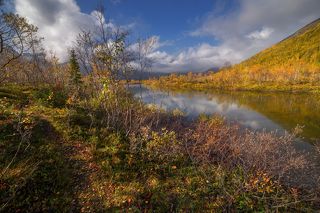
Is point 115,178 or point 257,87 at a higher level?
point 115,178

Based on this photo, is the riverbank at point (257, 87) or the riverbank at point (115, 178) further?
the riverbank at point (257, 87)

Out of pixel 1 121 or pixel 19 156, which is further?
pixel 1 121

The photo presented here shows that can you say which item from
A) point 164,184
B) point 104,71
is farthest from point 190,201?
point 104,71

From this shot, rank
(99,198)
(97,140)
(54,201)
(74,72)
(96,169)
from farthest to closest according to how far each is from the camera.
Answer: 1. (74,72)
2. (97,140)
3. (96,169)
4. (99,198)
5. (54,201)

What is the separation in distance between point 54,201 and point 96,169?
243cm

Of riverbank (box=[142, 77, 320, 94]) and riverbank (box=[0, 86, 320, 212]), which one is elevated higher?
riverbank (box=[0, 86, 320, 212])

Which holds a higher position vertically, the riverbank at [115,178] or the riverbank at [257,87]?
the riverbank at [115,178]

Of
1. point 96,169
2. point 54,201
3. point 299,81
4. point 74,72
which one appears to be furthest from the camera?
point 299,81

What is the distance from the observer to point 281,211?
26.1 feet

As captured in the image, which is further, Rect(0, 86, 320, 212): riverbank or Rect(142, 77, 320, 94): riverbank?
Rect(142, 77, 320, 94): riverbank

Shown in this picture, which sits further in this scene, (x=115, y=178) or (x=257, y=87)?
(x=257, y=87)

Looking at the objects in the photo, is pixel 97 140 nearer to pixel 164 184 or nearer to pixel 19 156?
pixel 19 156

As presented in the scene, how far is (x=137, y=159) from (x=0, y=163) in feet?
20.1

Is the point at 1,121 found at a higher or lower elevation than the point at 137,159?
higher
